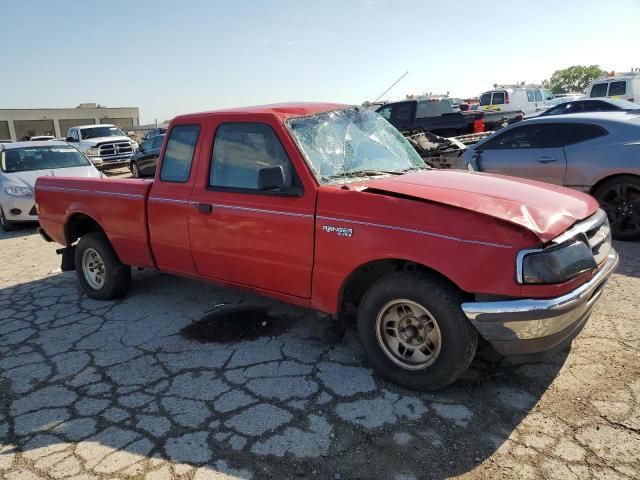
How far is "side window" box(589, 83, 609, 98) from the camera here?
1958 centimetres

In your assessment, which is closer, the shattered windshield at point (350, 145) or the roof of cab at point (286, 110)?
the shattered windshield at point (350, 145)

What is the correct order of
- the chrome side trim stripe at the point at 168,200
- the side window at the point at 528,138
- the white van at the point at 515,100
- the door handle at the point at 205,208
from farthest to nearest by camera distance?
the white van at the point at 515,100 → the side window at the point at 528,138 → the chrome side trim stripe at the point at 168,200 → the door handle at the point at 205,208

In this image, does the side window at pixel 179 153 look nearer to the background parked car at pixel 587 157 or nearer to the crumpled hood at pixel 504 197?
the crumpled hood at pixel 504 197

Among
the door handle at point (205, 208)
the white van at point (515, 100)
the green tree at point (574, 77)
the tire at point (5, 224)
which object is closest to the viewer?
the door handle at point (205, 208)

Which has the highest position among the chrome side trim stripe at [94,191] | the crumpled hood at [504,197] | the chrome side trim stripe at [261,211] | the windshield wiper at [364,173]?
the windshield wiper at [364,173]

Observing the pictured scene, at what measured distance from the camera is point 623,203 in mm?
6145

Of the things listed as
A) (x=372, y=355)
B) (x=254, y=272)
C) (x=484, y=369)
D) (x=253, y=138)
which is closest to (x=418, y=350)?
(x=372, y=355)

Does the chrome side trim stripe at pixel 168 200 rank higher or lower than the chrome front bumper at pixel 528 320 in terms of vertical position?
higher

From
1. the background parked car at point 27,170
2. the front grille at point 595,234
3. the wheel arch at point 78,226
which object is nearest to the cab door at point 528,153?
the front grille at point 595,234

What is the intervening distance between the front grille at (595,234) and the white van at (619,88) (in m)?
18.9

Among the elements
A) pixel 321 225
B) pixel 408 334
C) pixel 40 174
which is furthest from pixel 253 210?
pixel 40 174

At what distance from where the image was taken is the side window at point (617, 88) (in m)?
19.0

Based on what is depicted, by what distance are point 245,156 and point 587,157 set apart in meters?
4.89

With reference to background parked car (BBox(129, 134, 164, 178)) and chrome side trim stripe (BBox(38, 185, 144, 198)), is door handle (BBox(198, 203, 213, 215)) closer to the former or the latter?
chrome side trim stripe (BBox(38, 185, 144, 198))
